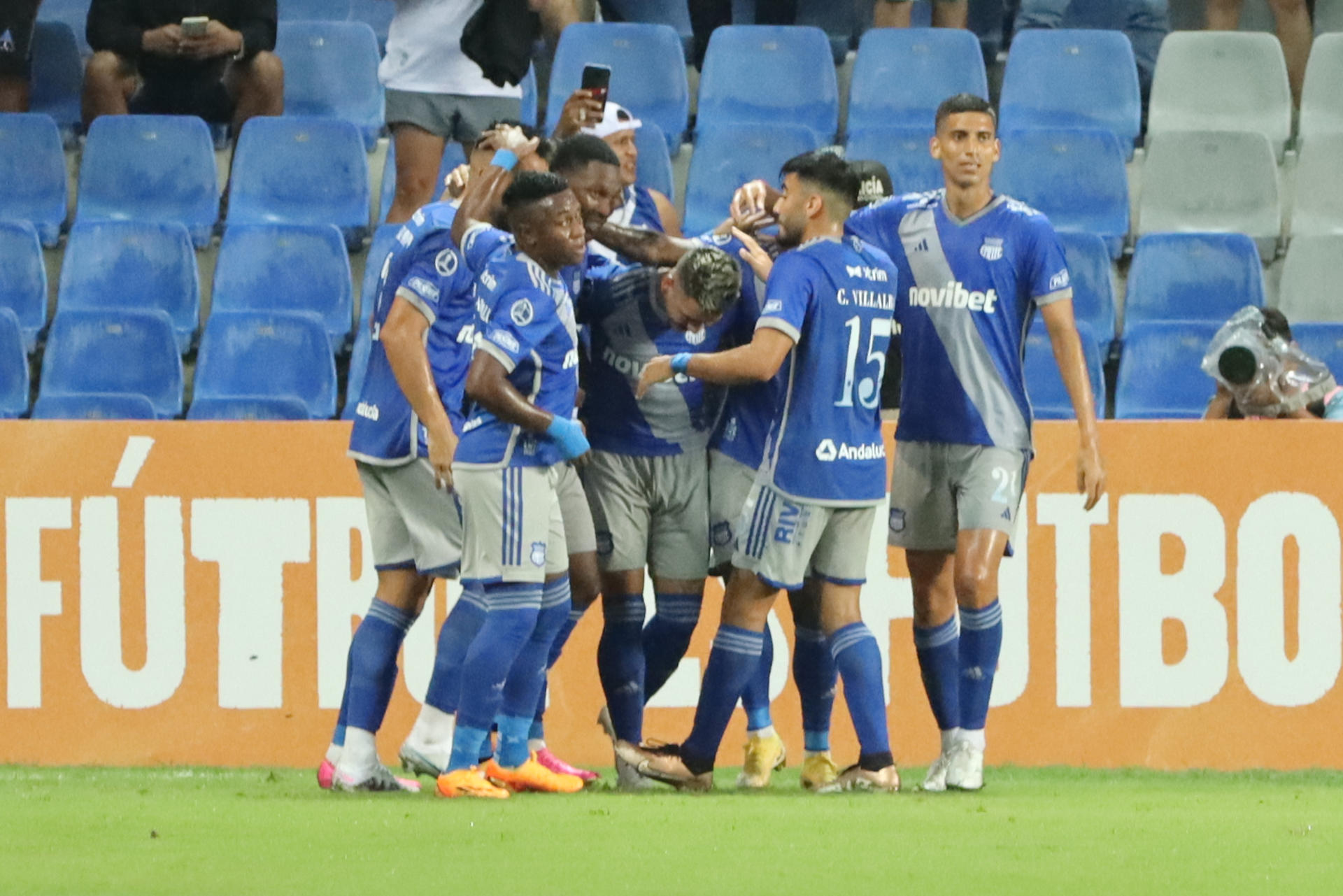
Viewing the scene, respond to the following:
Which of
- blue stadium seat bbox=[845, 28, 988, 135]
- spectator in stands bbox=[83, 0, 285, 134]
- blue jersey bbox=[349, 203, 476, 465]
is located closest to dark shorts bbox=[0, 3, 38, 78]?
spectator in stands bbox=[83, 0, 285, 134]

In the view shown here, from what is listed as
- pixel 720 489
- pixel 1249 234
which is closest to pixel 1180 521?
pixel 720 489

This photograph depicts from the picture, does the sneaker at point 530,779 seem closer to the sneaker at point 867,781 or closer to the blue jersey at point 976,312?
the sneaker at point 867,781

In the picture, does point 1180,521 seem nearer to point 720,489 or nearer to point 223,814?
point 720,489

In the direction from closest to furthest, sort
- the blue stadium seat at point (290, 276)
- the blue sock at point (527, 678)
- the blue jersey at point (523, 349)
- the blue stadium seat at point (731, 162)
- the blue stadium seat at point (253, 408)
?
the blue jersey at point (523, 349) < the blue sock at point (527, 678) < the blue stadium seat at point (253, 408) < the blue stadium seat at point (290, 276) < the blue stadium seat at point (731, 162)

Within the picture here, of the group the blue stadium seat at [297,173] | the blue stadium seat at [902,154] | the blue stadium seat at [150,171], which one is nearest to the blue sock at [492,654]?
the blue stadium seat at [902,154]

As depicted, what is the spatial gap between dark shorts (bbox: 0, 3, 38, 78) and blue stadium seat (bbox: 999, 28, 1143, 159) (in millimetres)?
5032

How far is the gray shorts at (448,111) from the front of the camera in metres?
9.93

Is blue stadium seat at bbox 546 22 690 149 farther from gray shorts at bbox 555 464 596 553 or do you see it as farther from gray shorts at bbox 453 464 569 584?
gray shorts at bbox 453 464 569 584

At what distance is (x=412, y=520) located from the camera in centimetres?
650

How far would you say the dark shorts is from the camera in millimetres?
10750

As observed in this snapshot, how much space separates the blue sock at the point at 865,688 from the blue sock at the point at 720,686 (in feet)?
0.86

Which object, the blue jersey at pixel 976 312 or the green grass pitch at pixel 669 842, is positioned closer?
the green grass pitch at pixel 669 842

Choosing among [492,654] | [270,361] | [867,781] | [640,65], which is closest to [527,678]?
[492,654]

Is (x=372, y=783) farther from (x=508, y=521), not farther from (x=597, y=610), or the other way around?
(x=597, y=610)
